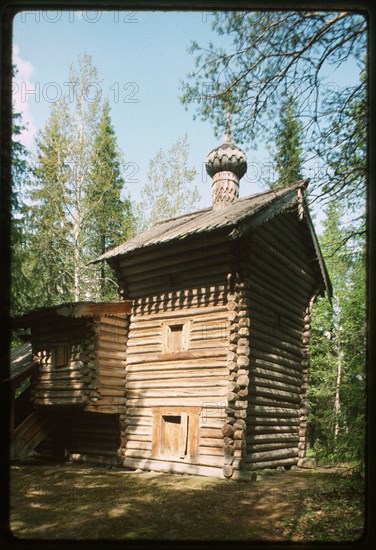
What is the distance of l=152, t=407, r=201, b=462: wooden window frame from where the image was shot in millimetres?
10281

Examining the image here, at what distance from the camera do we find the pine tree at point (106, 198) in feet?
52.2

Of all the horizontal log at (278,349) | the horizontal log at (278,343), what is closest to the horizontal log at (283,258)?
the horizontal log at (278,343)

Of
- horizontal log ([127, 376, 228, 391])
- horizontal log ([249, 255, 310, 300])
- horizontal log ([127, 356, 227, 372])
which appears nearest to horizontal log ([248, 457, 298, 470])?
horizontal log ([127, 376, 228, 391])

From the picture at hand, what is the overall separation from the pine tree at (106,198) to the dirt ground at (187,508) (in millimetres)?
8995

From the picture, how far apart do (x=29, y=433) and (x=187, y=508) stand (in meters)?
7.25

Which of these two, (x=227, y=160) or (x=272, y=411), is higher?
(x=227, y=160)

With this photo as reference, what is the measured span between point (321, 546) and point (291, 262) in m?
10.2

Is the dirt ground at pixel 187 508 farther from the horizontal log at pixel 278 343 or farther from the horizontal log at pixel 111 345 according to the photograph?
the horizontal log at pixel 111 345

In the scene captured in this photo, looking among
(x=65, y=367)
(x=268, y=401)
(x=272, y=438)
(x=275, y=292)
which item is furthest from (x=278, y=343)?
(x=65, y=367)

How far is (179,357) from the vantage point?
11.2 meters

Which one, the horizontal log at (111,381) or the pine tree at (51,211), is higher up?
the pine tree at (51,211)

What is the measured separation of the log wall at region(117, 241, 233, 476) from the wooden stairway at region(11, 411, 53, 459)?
102 inches

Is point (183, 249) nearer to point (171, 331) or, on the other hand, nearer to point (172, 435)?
point (171, 331)

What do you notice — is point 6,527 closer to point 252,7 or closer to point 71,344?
point 252,7
